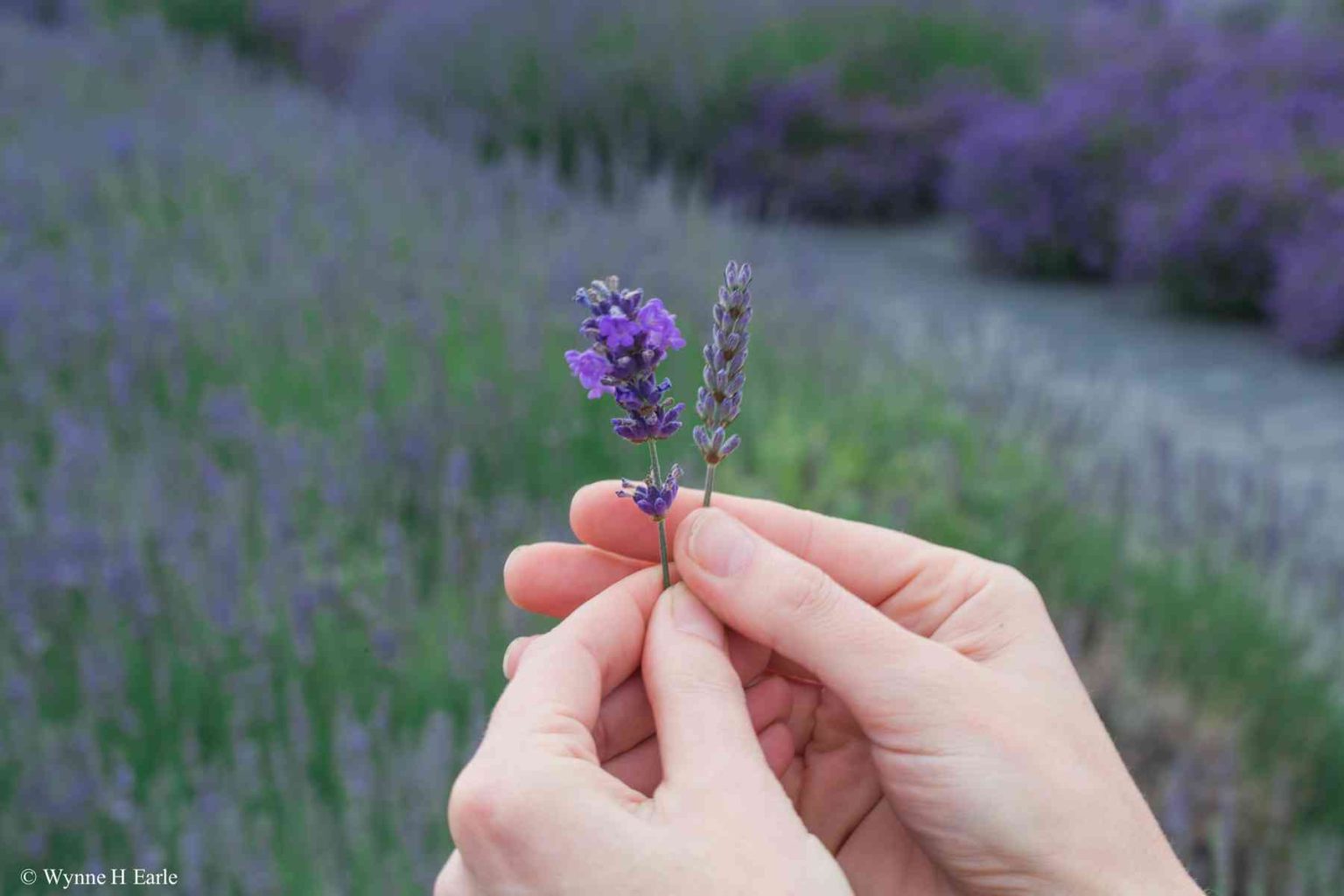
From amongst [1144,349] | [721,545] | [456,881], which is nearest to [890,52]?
[1144,349]

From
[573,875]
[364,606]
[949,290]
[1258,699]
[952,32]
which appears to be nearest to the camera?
[573,875]

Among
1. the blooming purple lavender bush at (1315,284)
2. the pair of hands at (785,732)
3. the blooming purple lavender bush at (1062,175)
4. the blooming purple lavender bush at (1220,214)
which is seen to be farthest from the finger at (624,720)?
the blooming purple lavender bush at (1062,175)

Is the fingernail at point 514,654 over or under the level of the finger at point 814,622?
under

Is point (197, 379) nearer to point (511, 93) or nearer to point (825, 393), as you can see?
point (825, 393)

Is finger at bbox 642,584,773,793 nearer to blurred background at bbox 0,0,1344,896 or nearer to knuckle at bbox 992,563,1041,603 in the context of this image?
knuckle at bbox 992,563,1041,603

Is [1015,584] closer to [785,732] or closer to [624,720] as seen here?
[785,732]

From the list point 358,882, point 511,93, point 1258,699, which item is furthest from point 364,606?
point 511,93

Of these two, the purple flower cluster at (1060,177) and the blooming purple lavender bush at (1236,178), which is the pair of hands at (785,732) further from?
the purple flower cluster at (1060,177)
